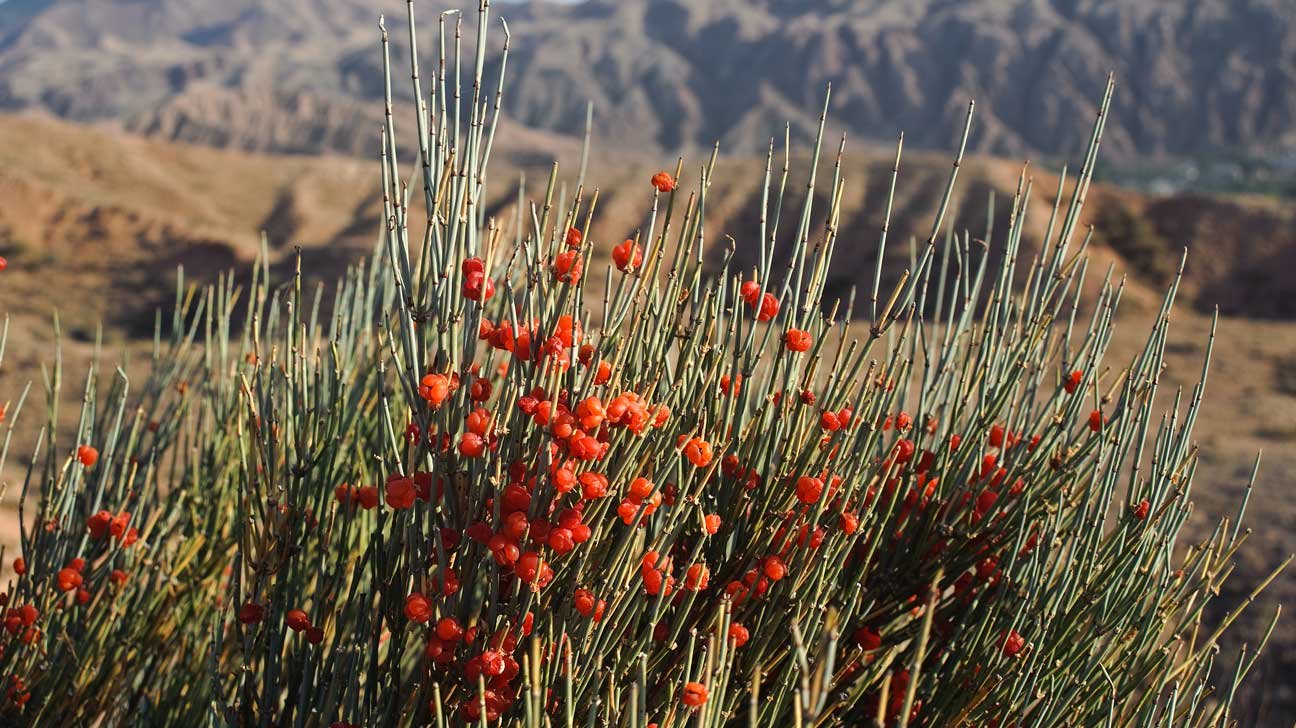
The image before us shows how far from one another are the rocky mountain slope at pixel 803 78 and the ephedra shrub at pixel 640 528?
9021cm

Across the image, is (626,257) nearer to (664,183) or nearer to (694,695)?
(664,183)

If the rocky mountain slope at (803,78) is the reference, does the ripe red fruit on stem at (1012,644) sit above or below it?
below

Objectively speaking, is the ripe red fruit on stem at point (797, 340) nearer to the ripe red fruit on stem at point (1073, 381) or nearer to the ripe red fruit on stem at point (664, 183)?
the ripe red fruit on stem at point (664, 183)

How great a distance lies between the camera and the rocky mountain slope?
328 feet

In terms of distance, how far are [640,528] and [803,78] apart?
122233mm

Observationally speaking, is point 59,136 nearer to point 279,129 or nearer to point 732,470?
point 732,470

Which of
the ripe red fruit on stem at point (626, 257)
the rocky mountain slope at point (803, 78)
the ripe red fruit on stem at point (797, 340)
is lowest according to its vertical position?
the ripe red fruit on stem at point (797, 340)

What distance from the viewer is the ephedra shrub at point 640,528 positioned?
1660 millimetres

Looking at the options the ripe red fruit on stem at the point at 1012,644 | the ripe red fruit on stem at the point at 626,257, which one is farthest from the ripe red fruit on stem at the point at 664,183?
the ripe red fruit on stem at the point at 1012,644

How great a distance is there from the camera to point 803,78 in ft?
386

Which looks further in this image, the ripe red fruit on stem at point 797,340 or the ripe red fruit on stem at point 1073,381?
the ripe red fruit on stem at point 1073,381

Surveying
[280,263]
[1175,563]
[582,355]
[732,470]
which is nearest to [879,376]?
[732,470]

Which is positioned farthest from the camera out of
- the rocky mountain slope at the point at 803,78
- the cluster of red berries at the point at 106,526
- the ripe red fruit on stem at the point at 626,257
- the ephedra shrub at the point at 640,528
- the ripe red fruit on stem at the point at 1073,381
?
the rocky mountain slope at the point at 803,78

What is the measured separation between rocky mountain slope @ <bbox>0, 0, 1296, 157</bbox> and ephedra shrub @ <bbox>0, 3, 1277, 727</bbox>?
90.2 meters
